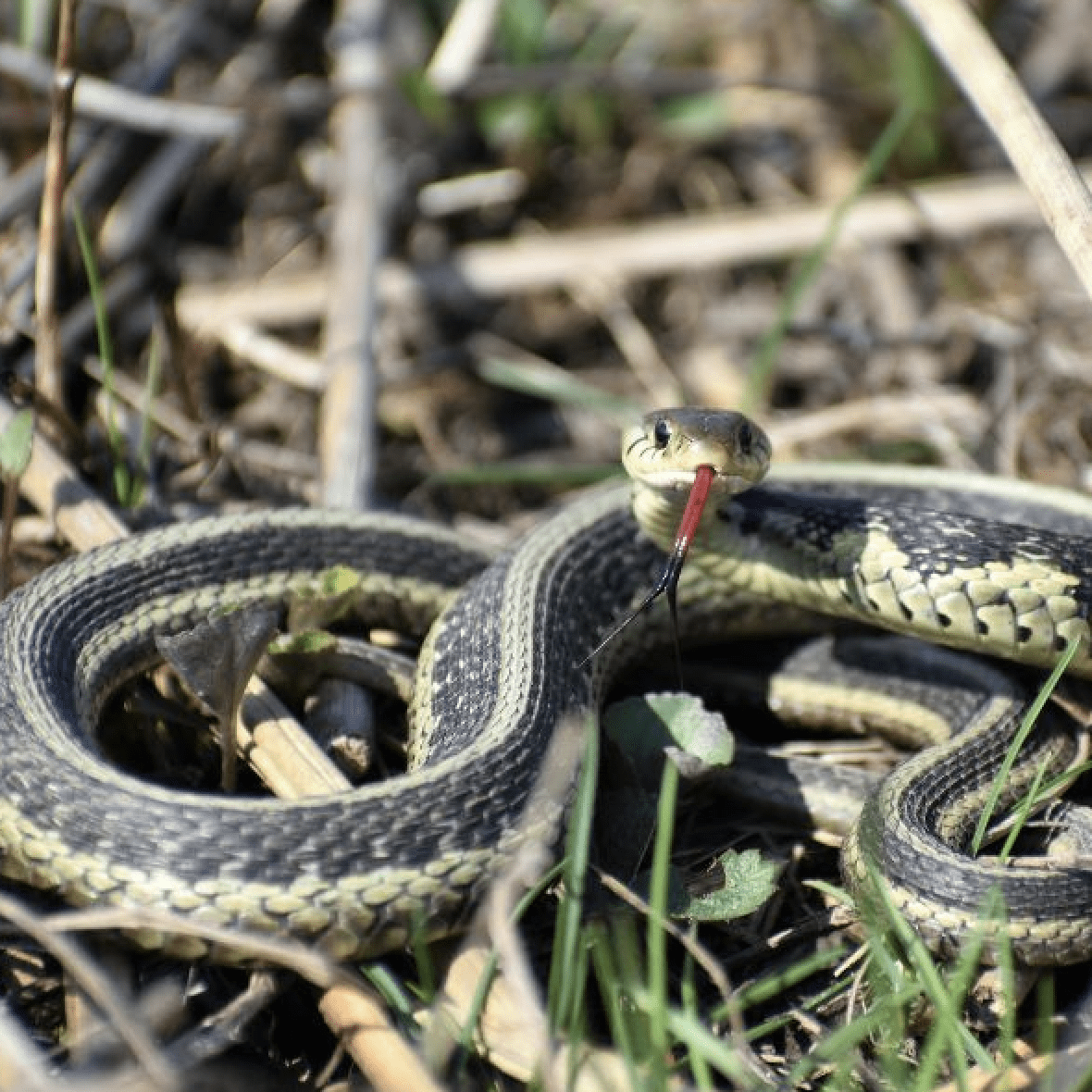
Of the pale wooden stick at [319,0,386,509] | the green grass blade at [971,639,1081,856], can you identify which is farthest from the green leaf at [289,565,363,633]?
the green grass blade at [971,639,1081,856]

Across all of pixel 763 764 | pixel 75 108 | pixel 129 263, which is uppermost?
pixel 75 108

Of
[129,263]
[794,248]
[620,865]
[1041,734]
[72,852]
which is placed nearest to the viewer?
[72,852]

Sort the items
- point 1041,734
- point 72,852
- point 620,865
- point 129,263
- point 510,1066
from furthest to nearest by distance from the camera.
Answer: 1. point 129,263
2. point 1041,734
3. point 620,865
4. point 72,852
5. point 510,1066

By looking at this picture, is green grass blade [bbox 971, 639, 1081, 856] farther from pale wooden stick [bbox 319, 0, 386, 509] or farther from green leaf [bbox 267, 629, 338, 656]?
pale wooden stick [bbox 319, 0, 386, 509]

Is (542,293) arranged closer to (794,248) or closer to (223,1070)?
(794,248)

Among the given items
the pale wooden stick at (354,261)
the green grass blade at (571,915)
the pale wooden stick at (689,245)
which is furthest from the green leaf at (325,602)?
the pale wooden stick at (689,245)

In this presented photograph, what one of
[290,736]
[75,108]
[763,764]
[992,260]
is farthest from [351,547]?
[992,260]

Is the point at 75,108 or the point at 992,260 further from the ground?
the point at 75,108
